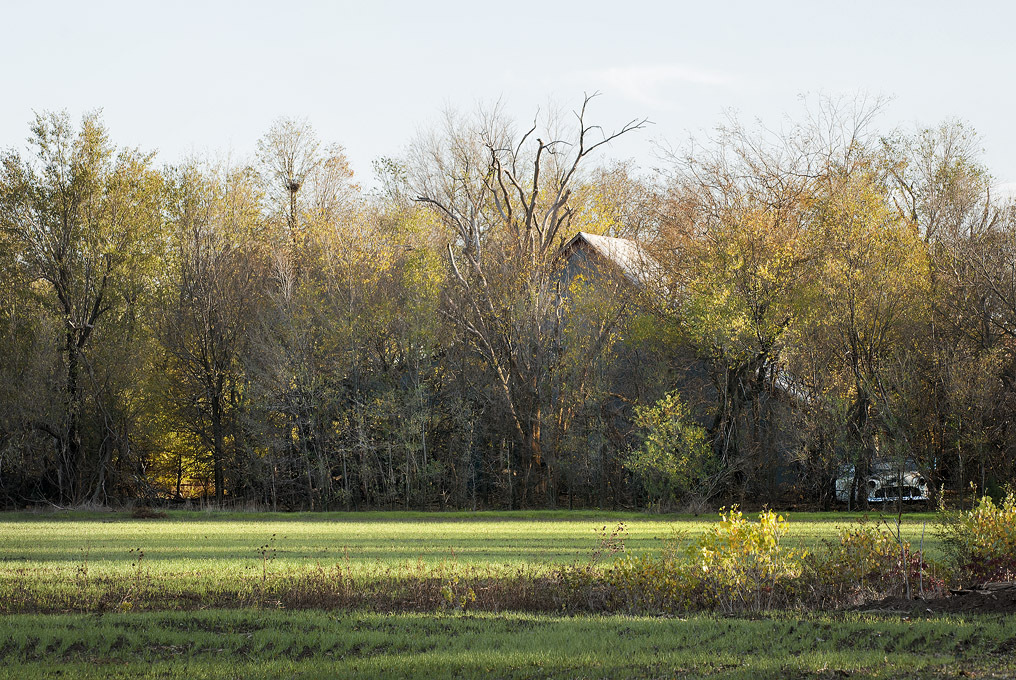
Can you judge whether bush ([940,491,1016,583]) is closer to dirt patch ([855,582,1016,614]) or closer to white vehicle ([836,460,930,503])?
dirt patch ([855,582,1016,614])

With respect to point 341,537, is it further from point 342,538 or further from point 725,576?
point 725,576

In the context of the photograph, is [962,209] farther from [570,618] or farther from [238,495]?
[570,618]

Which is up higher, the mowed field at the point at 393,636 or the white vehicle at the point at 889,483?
the white vehicle at the point at 889,483

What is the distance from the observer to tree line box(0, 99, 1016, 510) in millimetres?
33062

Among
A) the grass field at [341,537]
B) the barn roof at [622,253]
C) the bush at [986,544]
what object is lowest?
the grass field at [341,537]

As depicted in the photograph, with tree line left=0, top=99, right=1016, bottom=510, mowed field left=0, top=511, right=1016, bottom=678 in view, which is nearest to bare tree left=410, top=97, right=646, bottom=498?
tree line left=0, top=99, right=1016, bottom=510

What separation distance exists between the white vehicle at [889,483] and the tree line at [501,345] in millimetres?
381

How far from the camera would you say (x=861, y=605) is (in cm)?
1264

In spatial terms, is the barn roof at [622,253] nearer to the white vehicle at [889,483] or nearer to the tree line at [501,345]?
the tree line at [501,345]

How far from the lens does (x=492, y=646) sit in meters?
10.7

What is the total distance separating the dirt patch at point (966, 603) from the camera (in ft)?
39.1

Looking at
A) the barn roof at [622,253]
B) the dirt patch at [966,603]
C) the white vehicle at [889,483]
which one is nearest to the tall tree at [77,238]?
the barn roof at [622,253]

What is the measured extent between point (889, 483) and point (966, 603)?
2189cm

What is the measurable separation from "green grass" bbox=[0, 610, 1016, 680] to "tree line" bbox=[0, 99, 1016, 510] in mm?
21480
